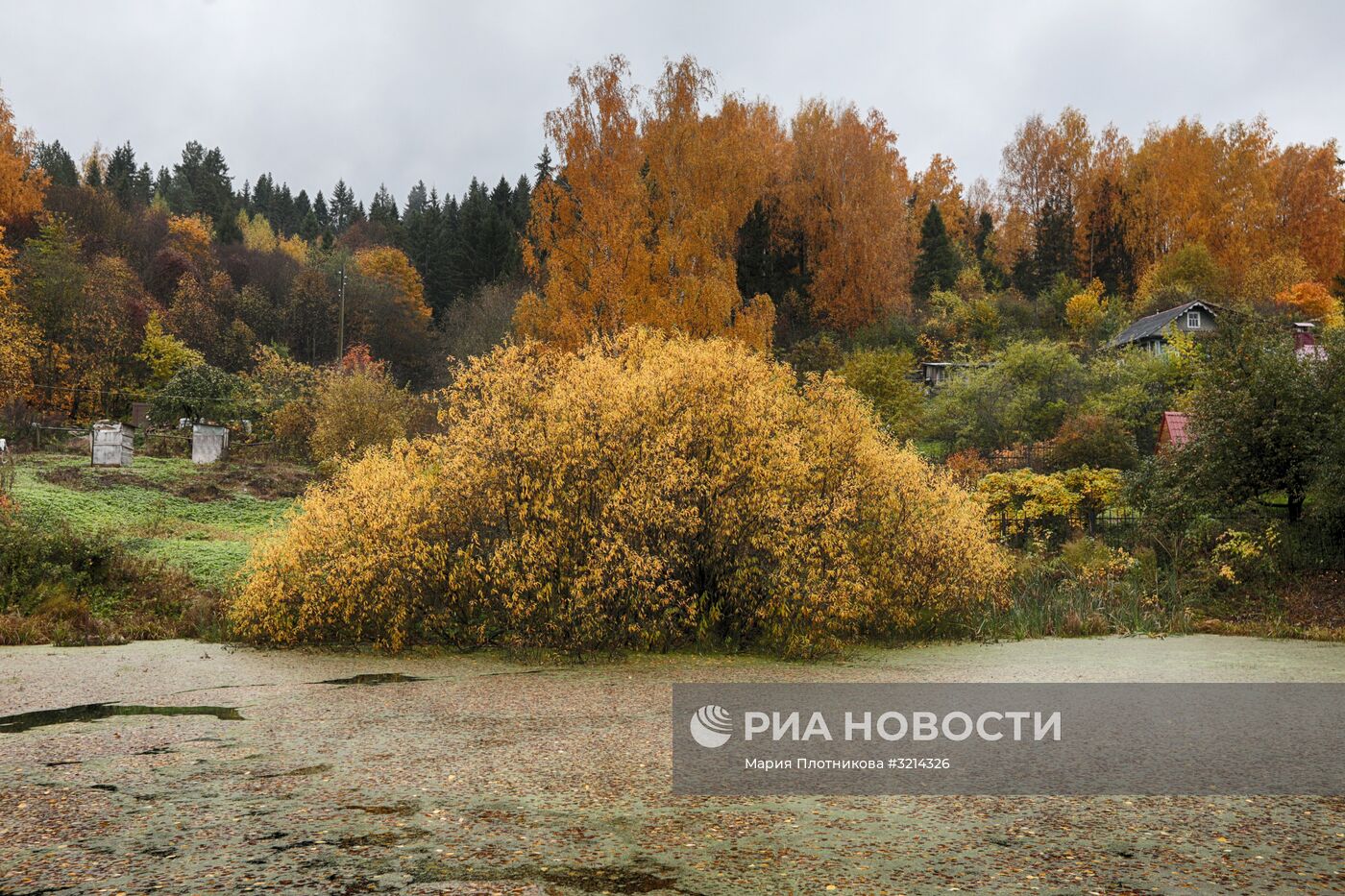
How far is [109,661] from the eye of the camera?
10.7m

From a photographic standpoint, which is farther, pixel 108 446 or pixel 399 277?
pixel 399 277

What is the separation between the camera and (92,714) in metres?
7.82

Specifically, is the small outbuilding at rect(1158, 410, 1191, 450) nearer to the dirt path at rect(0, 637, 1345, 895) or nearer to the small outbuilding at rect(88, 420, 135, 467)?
the dirt path at rect(0, 637, 1345, 895)

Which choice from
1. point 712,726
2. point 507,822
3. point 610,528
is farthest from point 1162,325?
point 507,822

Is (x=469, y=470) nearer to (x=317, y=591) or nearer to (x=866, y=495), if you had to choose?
(x=317, y=591)

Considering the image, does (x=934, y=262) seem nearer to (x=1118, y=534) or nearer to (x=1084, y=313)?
(x=1084, y=313)

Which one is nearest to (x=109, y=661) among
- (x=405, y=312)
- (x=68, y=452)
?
(x=68, y=452)

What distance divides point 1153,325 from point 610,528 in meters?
38.2

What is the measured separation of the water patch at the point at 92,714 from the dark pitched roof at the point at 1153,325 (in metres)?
38.2

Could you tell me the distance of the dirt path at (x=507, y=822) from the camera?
4.06 meters

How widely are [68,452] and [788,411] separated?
24.3 m

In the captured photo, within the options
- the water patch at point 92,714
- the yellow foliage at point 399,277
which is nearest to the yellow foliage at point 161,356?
the yellow foliage at point 399,277

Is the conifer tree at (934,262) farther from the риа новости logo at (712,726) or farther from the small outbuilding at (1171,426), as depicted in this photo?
the риа новости logo at (712,726)

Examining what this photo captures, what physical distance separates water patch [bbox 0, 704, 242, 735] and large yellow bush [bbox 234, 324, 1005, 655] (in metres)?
2.91
